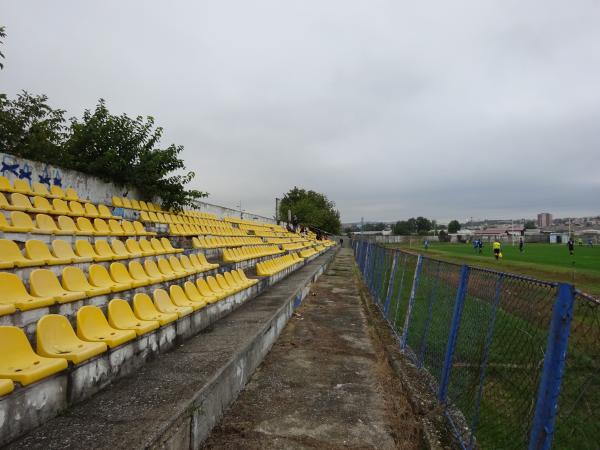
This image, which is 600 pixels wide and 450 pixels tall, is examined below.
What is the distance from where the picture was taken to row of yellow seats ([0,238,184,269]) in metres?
3.67

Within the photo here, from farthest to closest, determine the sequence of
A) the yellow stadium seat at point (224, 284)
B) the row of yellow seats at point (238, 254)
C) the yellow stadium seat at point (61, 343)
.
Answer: the row of yellow seats at point (238, 254)
the yellow stadium seat at point (224, 284)
the yellow stadium seat at point (61, 343)

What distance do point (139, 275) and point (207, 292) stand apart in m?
1.10

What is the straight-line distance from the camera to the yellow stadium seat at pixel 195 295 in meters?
5.07

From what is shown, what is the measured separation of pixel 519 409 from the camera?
100 inches

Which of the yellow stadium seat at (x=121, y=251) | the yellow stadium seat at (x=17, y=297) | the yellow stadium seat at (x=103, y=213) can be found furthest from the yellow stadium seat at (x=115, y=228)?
the yellow stadium seat at (x=17, y=297)

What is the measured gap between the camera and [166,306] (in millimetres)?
4383

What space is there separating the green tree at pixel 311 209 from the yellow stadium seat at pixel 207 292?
123 ft

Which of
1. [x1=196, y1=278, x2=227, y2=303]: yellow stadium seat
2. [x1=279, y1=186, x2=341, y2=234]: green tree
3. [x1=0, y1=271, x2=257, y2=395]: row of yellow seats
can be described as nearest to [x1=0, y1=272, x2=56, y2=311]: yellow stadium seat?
[x1=0, y1=271, x2=257, y2=395]: row of yellow seats

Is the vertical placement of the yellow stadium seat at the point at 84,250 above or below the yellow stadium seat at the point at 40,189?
below

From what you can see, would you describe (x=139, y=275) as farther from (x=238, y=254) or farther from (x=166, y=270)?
(x=238, y=254)

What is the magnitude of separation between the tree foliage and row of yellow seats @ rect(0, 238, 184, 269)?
134 inches

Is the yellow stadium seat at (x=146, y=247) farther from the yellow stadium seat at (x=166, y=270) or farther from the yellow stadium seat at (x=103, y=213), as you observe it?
the yellow stadium seat at (x=103, y=213)

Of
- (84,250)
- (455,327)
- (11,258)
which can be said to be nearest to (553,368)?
(455,327)

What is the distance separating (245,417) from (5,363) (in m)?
1.88
